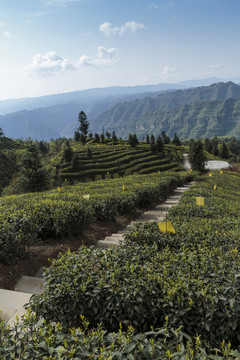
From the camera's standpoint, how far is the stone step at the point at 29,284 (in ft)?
14.5

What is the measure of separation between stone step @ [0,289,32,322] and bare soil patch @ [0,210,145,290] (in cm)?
68

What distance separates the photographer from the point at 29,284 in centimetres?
454

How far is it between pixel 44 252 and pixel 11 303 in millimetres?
2024

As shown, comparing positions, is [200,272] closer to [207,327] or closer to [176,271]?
[176,271]

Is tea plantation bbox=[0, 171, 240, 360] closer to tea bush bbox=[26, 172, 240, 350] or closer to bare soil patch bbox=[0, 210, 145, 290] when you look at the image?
tea bush bbox=[26, 172, 240, 350]

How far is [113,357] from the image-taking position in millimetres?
2068

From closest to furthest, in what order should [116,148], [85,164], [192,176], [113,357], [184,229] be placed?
[113,357] → [184,229] → [192,176] → [85,164] → [116,148]

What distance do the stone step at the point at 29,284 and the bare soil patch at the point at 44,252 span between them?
140 mm

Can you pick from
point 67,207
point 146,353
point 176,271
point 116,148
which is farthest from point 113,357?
point 116,148

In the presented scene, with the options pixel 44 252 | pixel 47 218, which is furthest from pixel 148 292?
pixel 47 218

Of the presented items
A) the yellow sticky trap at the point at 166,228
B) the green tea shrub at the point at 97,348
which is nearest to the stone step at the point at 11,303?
Answer: the green tea shrub at the point at 97,348

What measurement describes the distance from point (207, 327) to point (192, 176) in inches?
931

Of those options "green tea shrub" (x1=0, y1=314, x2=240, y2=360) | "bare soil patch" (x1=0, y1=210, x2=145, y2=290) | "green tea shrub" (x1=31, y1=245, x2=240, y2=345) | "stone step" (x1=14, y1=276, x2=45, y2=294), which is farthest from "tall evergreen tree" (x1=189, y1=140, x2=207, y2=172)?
"green tea shrub" (x1=0, y1=314, x2=240, y2=360)

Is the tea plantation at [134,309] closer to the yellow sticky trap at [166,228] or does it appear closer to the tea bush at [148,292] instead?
the tea bush at [148,292]
